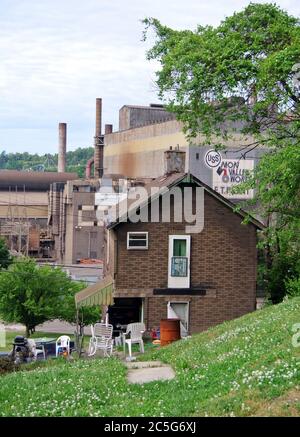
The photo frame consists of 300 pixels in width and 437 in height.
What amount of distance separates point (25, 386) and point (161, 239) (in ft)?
59.4

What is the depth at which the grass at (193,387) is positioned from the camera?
37.8ft

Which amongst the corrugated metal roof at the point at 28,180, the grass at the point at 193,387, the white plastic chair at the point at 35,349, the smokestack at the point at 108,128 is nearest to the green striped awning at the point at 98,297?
the white plastic chair at the point at 35,349

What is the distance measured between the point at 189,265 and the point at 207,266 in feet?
2.54

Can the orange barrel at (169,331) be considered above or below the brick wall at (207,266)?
below

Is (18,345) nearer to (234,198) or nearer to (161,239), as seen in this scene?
(161,239)

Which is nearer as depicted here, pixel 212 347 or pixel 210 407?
pixel 210 407

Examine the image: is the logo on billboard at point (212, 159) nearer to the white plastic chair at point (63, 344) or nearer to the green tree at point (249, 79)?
the white plastic chair at point (63, 344)

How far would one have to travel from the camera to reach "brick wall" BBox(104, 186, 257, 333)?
3216cm

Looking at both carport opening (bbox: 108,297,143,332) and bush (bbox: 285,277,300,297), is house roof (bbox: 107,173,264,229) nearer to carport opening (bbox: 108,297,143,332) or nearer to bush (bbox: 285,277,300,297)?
bush (bbox: 285,277,300,297)

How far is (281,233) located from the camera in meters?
27.8

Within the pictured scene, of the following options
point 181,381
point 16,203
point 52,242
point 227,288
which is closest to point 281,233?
point 227,288

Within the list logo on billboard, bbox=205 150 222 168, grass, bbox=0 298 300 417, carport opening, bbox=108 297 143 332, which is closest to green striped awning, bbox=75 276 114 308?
carport opening, bbox=108 297 143 332

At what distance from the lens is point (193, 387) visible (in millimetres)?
13133

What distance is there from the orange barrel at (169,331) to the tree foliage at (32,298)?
14637mm
